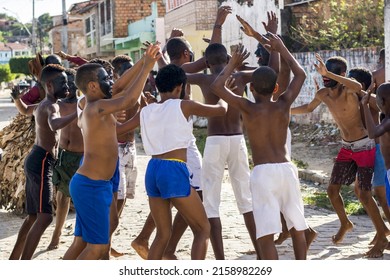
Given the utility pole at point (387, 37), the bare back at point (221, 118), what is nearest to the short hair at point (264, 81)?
the bare back at point (221, 118)

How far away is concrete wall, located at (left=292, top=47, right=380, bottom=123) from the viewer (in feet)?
53.2

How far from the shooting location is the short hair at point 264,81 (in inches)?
242

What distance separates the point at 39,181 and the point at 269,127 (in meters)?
2.28

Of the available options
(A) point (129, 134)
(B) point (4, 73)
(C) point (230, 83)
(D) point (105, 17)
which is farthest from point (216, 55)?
(B) point (4, 73)

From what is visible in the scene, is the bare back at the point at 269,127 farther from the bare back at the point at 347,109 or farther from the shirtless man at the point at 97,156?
the bare back at the point at 347,109

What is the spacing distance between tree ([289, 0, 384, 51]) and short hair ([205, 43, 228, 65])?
11704 mm

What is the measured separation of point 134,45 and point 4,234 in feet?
104

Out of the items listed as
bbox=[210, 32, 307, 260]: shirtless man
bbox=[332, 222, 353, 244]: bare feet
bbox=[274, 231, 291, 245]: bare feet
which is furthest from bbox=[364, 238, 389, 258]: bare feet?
bbox=[210, 32, 307, 260]: shirtless man

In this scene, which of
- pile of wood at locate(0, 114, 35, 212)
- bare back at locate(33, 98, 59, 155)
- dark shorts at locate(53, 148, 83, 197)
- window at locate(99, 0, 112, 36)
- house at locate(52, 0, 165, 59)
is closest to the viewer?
bare back at locate(33, 98, 59, 155)

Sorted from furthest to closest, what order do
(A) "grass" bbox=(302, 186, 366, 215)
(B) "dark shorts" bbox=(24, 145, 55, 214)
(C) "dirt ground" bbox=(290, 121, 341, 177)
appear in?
(C) "dirt ground" bbox=(290, 121, 341, 177) < (A) "grass" bbox=(302, 186, 366, 215) < (B) "dark shorts" bbox=(24, 145, 55, 214)

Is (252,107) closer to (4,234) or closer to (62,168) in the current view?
(62,168)

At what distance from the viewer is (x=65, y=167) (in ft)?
25.0

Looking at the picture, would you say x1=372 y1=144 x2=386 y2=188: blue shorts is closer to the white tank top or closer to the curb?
the white tank top

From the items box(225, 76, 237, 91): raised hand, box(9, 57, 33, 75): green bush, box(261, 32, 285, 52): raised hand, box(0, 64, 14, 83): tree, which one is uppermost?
box(261, 32, 285, 52): raised hand
